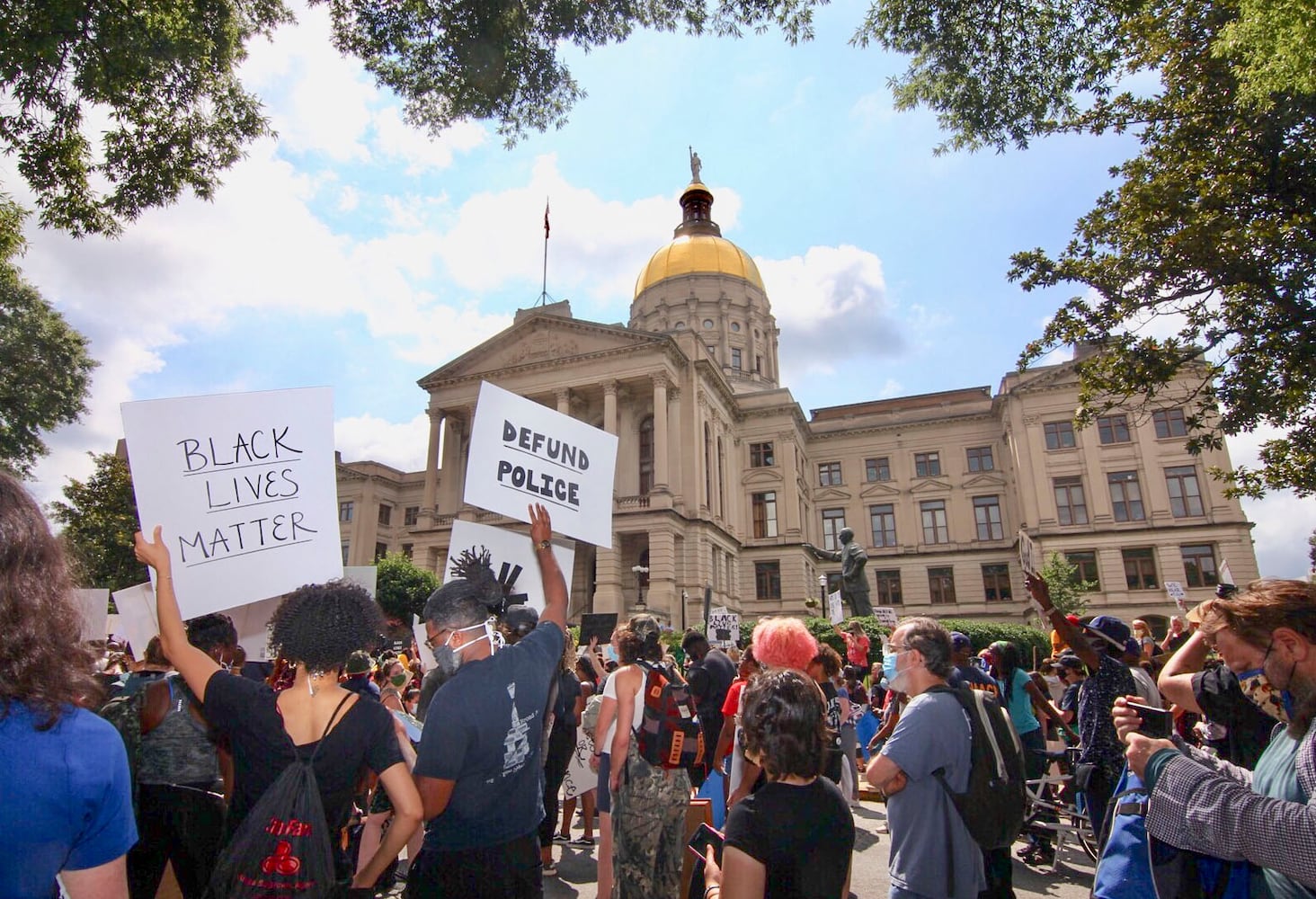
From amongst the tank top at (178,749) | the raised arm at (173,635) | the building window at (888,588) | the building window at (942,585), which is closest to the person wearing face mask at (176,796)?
the tank top at (178,749)

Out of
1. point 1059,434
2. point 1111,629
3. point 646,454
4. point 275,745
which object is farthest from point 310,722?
point 1059,434

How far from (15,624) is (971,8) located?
1033 cm

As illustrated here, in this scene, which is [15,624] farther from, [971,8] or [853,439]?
[853,439]

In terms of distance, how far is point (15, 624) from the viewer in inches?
66.2

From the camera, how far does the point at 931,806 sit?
3.28 metres

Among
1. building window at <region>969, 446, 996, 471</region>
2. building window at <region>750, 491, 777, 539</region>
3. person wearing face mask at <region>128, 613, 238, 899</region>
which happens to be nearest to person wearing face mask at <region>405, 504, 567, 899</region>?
person wearing face mask at <region>128, 613, 238, 899</region>

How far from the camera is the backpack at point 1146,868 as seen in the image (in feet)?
7.57

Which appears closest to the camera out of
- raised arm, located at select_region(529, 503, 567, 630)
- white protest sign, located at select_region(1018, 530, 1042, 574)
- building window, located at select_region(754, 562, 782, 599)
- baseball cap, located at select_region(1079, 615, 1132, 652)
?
raised arm, located at select_region(529, 503, 567, 630)

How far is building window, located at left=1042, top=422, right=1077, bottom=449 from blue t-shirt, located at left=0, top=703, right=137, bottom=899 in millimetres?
47005

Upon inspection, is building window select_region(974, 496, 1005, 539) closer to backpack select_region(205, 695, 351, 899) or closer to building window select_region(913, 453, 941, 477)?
building window select_region(913, 453, 941, 477)

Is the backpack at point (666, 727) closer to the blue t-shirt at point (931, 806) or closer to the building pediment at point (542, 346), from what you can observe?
A: the blue t-shirt at point (931, 806)

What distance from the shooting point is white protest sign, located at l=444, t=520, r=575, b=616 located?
5.27 meters

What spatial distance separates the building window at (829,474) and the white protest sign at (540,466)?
Result: 4597cm

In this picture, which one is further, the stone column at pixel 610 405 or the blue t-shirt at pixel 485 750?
the stone column at pixel 610 405
